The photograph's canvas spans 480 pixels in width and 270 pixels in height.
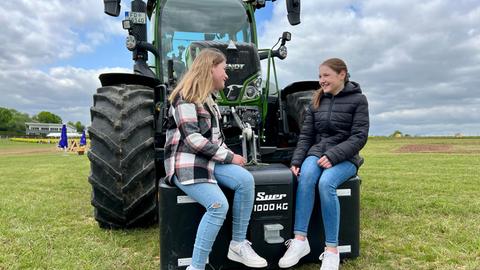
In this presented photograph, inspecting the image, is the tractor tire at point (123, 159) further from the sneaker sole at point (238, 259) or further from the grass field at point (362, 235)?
the sneaker sole at point (238, 259)

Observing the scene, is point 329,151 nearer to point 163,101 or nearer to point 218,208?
point 218,208

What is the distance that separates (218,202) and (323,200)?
0.84 meters

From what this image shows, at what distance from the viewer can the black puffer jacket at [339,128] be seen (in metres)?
3.39

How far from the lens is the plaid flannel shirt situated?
9.57ft

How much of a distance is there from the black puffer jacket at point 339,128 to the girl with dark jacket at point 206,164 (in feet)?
2.49

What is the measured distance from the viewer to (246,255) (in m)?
3.10

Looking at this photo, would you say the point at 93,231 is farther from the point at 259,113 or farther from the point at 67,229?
the point at 259,113

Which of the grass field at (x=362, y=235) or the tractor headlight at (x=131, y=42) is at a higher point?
the tractor headlight at (x=131, y=42)

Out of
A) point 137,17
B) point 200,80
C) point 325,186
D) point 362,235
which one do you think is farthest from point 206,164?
point 137,17

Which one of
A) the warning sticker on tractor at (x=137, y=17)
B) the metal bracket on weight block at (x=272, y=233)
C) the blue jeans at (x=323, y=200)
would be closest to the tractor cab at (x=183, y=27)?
the warning sticker on tractor at (x=137, y=17)

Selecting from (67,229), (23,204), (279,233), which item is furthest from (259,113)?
(23,204)

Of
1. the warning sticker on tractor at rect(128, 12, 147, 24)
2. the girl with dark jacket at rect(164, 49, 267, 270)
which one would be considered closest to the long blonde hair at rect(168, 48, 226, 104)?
the girl with dark jacket at rect(164, 49, 267, 270)

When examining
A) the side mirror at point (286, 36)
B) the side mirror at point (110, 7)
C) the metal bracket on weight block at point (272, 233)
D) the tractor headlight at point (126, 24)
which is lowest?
the metal bracket on weight block at point (272, 233)

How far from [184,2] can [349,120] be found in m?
2.71
